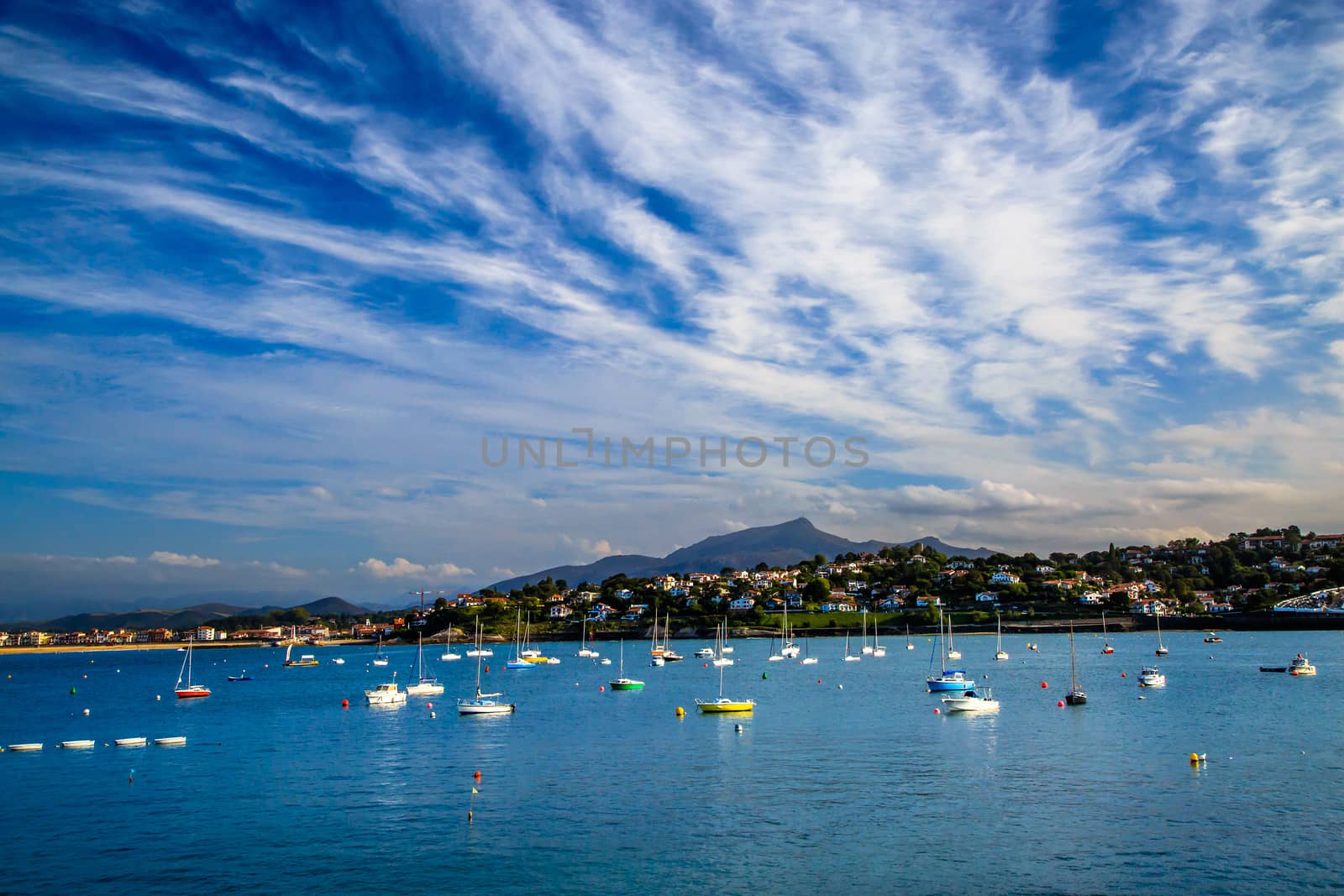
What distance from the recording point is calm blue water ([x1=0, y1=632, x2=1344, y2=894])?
28.8 meters

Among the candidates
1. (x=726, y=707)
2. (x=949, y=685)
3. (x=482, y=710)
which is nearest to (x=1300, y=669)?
(x=949, y=685)

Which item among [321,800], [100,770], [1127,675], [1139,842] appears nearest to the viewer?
[1139,842]

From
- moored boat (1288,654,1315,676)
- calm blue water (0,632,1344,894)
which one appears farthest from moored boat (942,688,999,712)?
moored boat (1288,654,1315,676)

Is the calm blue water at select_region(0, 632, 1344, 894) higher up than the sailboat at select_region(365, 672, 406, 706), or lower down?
higher up

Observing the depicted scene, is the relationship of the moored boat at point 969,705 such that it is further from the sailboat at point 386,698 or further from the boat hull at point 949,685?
the sailboat at point 386,698

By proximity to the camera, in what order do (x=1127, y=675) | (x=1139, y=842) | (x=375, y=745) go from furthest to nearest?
(x=1127, y=675), (x=375, y=745), (x=1139, y=842)

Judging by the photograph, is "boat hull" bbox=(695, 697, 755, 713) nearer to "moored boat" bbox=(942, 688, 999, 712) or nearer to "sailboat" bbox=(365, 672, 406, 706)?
"moored boat" bbox=(942, 688, 999, 712)

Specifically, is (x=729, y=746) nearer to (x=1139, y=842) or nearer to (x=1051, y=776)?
(x=1051, y=776)

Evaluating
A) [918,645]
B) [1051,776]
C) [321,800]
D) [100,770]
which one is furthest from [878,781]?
[918,645]

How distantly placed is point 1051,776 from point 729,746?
686 inches

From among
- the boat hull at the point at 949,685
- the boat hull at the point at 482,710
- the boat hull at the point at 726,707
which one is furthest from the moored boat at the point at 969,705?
the boat hull at the point at 482,710

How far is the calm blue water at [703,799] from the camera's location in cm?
2883

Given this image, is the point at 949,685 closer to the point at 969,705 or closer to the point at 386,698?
the point at 969,705

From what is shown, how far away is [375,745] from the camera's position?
58.1 m
